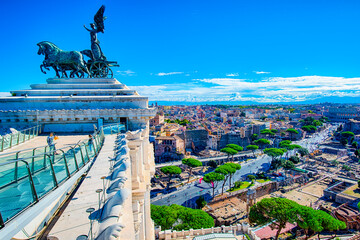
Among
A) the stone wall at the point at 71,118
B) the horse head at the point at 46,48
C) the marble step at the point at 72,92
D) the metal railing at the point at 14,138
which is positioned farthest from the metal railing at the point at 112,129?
the horse head at the point at 46,48

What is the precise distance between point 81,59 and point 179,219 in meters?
18.4

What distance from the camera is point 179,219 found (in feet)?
73.6

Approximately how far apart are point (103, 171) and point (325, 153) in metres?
71.1

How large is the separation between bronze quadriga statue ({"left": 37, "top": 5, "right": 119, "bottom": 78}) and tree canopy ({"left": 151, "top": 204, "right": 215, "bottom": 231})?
15116 millimetres

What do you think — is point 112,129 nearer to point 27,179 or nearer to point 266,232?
point 27,179

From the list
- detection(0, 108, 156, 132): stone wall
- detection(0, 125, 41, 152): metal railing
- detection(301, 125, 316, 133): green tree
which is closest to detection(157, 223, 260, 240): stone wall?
detection(0, 108, 156, 132): stone wall

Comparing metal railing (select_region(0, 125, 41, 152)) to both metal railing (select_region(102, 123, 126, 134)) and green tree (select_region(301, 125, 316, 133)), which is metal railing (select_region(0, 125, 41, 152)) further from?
green tree (select_region(301, 125, 316, 133))

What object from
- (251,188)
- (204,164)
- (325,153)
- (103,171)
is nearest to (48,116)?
(103,171)

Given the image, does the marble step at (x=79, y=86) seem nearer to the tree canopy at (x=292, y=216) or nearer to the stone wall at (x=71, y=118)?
the stone wall at (x=71, y=118)

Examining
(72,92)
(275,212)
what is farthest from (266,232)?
(72,92)

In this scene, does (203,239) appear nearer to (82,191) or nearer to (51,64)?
(82,191)

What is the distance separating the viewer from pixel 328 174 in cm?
4403

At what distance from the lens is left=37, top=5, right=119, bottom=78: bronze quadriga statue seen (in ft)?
42.1

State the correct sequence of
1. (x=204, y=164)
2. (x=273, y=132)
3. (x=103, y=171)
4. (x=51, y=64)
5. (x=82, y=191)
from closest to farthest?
(x=82, y=191) < (x=103, y=171) < (x=51, y=64) < (x=204, y=164) < (x=273, y=132)
